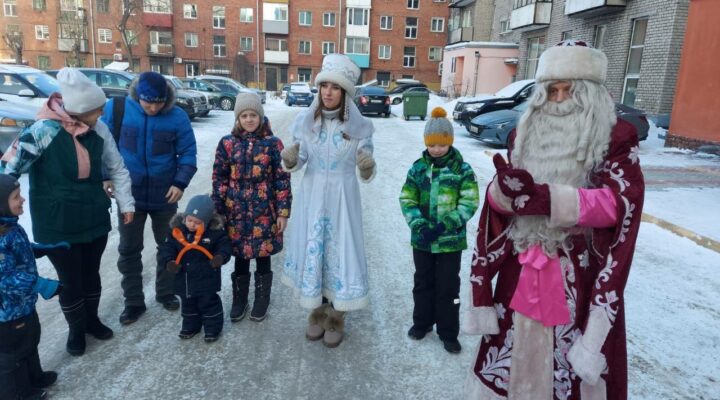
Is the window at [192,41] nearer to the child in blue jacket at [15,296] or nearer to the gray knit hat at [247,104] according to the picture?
the gray knit hat at [247,104]

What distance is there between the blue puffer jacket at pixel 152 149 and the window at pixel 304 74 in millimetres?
43535

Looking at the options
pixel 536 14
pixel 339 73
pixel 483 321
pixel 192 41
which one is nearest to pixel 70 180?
pixel 339 73

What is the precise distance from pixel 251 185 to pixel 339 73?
3.42ft

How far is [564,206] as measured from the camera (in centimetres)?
178

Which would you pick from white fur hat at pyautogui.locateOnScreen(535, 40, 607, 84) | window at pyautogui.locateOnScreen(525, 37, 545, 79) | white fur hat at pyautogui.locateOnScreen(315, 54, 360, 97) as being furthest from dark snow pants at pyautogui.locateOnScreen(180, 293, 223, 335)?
window at pyautogui.locateOnScreen(525, 37, 545, 79)

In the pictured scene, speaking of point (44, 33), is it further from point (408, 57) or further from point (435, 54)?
point (435, 54)

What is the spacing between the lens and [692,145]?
1120 cm

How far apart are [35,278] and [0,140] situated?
6726 mm

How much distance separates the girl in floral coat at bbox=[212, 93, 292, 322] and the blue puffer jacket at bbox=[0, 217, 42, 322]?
124 centimetres

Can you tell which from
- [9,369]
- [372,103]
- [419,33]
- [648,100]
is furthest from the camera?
[419,33]

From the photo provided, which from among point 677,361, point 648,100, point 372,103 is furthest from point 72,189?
point 372,103

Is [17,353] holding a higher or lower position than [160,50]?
lower

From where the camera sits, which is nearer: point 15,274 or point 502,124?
point 15,274

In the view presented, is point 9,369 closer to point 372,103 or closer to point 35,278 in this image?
point 35,278
